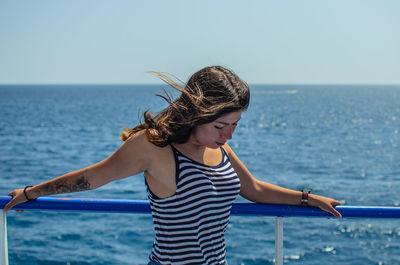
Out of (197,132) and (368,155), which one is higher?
(197,132)

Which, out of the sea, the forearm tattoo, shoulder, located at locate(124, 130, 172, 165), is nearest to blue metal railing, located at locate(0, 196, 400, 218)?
the forearm tattoo

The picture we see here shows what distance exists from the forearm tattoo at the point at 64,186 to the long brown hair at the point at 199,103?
375mm

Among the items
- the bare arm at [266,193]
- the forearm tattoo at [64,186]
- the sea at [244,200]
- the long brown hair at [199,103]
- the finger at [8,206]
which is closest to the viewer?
the long brown hair at [199,103]

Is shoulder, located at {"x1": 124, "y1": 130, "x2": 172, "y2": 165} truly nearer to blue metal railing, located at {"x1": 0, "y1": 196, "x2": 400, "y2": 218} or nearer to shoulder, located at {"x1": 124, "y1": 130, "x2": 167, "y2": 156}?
shoulder, located at {"x1": 124, "y1": 130, "x2": 167, "y2": 156}

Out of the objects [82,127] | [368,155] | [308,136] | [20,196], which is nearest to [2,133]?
[82,127]

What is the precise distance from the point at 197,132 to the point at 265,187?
0.57 meters

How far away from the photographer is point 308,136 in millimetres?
43281

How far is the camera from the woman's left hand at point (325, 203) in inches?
88.9

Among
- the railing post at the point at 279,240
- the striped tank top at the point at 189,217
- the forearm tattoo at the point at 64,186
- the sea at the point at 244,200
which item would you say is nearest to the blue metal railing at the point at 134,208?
the railing post at the point at 279,240

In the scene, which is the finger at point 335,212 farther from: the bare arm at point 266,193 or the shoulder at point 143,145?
the shoulder at point 143,145

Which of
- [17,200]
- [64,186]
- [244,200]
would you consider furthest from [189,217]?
[244,200]

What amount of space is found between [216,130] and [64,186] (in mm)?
745

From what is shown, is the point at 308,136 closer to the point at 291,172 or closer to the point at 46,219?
the point at 291,172

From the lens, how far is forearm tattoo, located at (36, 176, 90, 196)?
79.7 inches
